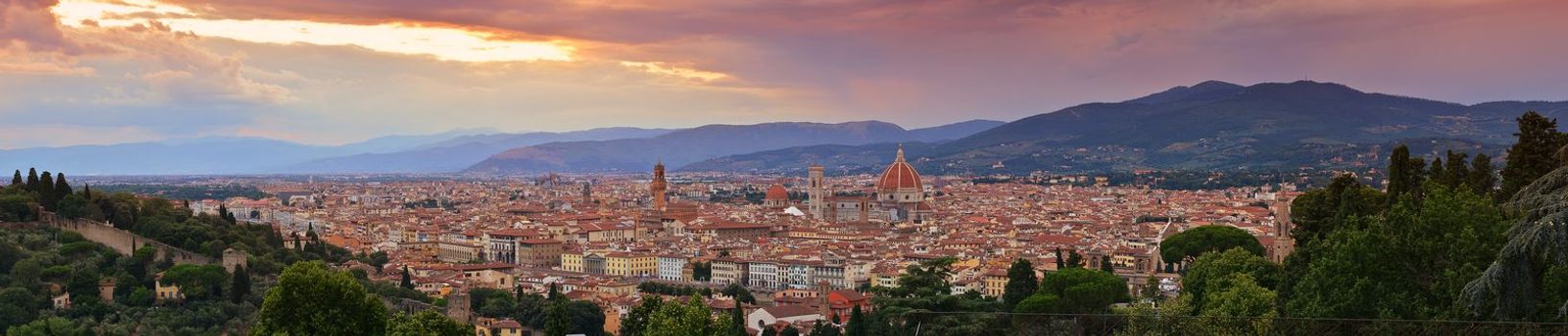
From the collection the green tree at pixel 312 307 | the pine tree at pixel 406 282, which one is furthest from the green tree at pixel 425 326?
the pine tree at pixel 406 282

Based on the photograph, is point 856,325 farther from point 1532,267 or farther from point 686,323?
point 1532,267

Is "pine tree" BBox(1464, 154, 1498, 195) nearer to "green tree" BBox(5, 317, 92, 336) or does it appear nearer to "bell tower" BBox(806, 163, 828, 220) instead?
"green tree" BBox(5, 317, 92, 336)

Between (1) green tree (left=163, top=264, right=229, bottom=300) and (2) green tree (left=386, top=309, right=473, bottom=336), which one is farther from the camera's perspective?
(1) green tree (left=163, top=264, right=229, bottom=300)

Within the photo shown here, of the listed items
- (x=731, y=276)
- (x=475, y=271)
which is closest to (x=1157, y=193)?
(x=731, y=276)

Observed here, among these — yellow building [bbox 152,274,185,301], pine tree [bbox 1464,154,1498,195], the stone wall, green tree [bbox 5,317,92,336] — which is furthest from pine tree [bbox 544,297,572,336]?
the stone wall

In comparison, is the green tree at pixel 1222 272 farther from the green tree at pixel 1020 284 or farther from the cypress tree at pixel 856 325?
the cypress tree at pixel 856 325

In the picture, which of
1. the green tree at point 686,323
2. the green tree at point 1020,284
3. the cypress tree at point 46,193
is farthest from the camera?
the cypress tree at point 46,193

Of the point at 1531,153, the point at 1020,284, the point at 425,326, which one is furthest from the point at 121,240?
the point at 1531,153
